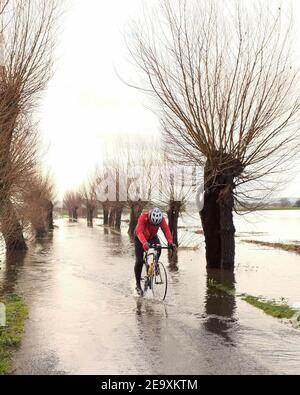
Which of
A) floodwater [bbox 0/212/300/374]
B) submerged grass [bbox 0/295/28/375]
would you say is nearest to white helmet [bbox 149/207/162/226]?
floodwater [bbox 0/212/300/374]

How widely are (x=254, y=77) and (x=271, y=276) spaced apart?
6.26 m

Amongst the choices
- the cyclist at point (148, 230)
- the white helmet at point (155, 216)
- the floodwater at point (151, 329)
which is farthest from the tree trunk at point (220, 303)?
the white helmet at point (155, 216)

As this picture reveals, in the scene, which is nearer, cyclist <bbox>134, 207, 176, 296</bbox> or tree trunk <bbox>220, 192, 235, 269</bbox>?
cyclist <bbox>134, 207, 176, 296</bbox>

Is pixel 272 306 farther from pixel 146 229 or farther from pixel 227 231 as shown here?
pixel 227 231

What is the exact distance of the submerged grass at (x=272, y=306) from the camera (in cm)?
940

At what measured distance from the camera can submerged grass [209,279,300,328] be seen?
940 centimetres

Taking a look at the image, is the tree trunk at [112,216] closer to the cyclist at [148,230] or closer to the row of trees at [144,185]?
the row of trees at [144,185]

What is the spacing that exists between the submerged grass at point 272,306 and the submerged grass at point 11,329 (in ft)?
15.0

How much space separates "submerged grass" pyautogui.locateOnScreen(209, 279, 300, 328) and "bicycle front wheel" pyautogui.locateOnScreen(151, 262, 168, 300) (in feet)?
6.12

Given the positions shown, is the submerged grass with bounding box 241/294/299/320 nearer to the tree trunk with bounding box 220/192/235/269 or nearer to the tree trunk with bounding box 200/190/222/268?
the tree trunk with bounding box 220/192/235/269

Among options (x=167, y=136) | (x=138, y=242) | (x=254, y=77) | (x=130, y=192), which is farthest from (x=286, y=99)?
(x=130, y=192)
